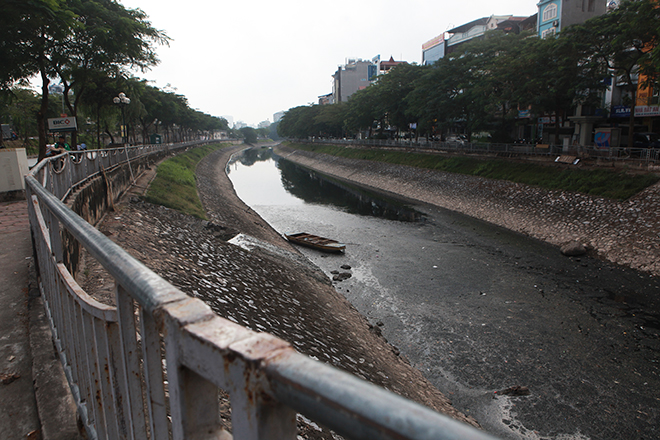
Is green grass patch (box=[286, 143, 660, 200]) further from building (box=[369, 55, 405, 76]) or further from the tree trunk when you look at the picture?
building (box=[369, 55, 405, 76])

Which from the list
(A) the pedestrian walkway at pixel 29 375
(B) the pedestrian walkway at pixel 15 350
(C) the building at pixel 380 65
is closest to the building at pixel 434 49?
→ (C) the building at pixel 380 65

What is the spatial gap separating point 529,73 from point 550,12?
768 inches

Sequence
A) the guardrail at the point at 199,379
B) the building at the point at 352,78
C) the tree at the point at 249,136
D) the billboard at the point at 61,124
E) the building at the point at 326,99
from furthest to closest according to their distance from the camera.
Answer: the tree at the point at 249,136 → the building at the point at 326,99 → the building at the point at 352,78 → the billboard at the point at 61,124 → the guardrail at the point at 199,379

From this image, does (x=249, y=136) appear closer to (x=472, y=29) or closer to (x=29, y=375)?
(x=472, y=29)

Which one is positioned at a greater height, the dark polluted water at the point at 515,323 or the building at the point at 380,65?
the building at the point at 380,65

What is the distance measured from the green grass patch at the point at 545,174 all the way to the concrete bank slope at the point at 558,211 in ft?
1.61

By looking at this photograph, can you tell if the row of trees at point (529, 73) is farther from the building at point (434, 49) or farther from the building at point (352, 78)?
the building at point (352, 78)

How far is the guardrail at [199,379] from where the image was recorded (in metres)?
0.85

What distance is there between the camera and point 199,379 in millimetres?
1344

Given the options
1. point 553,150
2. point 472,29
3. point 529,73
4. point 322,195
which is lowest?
point 322,195

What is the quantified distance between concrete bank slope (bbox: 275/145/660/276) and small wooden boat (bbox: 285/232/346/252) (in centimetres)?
1101

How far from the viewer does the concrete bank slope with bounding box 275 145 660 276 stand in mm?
18906

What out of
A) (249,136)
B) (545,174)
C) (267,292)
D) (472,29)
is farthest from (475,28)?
(249,136)

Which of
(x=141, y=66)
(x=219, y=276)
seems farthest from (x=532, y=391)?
(x=141, y=66)
